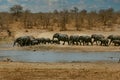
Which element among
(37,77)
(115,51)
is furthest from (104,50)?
(37,77)

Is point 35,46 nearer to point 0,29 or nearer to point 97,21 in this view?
point 0,29

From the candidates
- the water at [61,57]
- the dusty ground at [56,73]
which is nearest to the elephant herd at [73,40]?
the water at [61,57]

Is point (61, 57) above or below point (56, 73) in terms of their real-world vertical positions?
below

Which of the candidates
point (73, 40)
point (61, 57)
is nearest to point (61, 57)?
point (61, 57)

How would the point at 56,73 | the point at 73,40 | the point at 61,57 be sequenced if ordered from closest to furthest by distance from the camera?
the point at 56,73 < the point at 61,57 < the point at 73,40

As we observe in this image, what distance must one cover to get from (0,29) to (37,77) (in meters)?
41.9

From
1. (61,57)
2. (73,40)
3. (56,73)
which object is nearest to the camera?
(56,73)

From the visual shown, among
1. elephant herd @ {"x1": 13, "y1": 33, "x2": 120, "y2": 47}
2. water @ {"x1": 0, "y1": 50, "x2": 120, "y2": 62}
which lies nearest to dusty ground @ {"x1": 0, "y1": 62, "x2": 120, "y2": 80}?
water @ {"x1": 0, "y1": 50, "x2": 120, "y2": 62}

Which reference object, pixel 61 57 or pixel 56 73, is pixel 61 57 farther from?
pixel 56 73

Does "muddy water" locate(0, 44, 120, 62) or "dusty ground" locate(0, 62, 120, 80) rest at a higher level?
"dusty ground" locate(0, 62, 120, 80)

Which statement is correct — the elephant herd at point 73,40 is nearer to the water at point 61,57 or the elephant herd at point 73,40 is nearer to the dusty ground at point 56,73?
the water at point 61,57

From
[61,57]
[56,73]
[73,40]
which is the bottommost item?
[73,40]

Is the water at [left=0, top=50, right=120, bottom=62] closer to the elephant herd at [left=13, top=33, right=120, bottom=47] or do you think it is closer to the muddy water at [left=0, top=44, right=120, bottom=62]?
the muddy water at [left=0, top=44, right=120, bottom=62]

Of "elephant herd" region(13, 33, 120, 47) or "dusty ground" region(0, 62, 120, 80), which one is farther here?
"elephant herd" region(13, 33, 120, 47)
